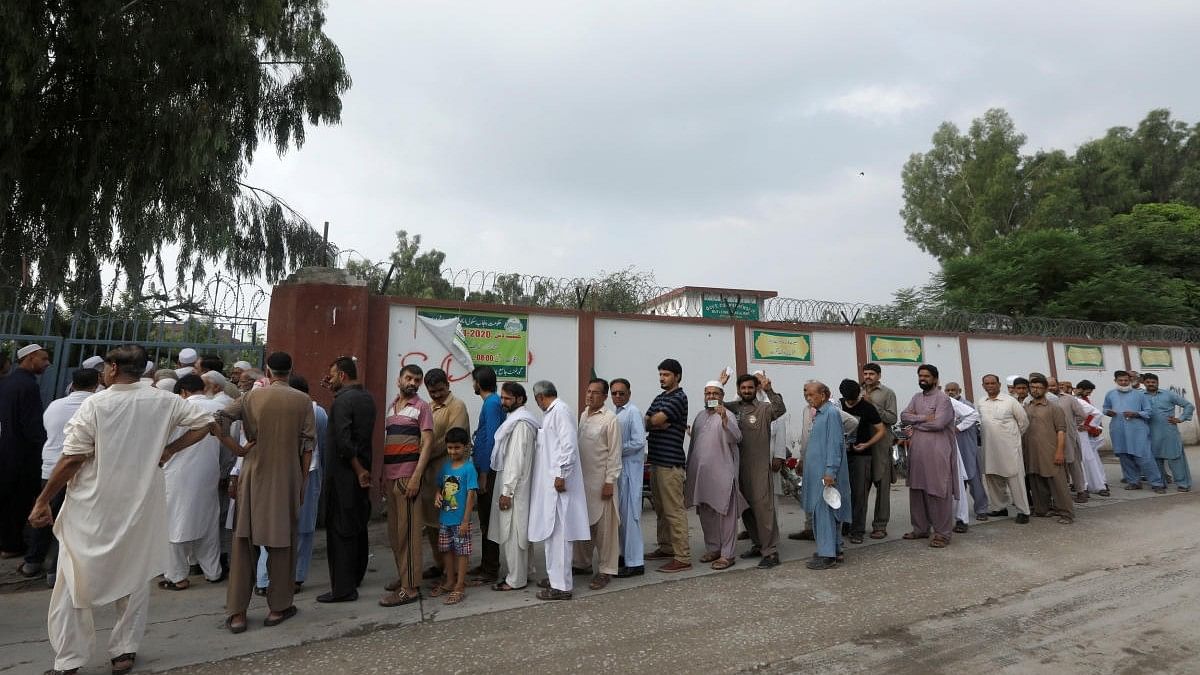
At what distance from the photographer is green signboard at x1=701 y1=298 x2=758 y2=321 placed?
341 inches

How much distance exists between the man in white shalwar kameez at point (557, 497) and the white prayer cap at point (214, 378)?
2635 mm

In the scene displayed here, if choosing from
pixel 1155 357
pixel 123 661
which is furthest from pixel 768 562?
pixel 1155 357

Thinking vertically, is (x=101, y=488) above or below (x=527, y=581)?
above

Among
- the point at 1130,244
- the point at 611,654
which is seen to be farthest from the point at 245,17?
the point at 1130,244

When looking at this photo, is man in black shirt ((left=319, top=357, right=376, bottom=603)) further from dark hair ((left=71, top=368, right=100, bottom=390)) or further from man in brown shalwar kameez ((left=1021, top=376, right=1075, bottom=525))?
man in brown shalwar kameez ((left=1021, top=376, right=1075, bottom=525))

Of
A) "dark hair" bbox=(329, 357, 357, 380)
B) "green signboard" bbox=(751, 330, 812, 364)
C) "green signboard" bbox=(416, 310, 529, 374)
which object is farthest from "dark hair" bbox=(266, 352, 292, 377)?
"green signboard" bbox=(751, 330, 812, 364)

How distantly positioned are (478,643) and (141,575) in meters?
1.77

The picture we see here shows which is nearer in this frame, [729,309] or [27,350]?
[27,350]

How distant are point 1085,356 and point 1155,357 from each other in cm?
258

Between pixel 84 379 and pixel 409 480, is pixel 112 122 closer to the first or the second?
pixel 84 379

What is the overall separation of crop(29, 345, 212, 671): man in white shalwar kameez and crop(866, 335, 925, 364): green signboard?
9.31 metres

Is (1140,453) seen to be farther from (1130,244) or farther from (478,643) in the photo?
(1130,244)

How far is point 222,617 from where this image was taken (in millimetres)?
3906

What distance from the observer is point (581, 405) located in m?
7.57
